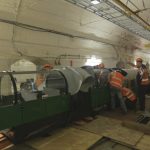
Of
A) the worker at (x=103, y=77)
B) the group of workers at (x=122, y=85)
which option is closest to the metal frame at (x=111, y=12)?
the group of workers at (x=122, y=85)

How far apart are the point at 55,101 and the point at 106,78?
83.9 inches

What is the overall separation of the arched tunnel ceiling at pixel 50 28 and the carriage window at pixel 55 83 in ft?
4.00

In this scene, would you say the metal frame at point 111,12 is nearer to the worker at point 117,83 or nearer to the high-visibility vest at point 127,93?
the worker at point 117,83

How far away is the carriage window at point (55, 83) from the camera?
4.15 metres

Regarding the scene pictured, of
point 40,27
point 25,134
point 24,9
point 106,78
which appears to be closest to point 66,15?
point 40,27

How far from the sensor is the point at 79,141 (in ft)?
11.4

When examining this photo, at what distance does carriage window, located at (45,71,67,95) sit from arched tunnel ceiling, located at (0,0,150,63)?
122 centimetres

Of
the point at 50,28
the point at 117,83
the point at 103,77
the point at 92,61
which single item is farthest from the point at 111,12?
the point at 117,83

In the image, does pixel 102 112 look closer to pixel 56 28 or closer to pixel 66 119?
pixel 66 119

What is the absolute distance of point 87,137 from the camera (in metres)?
3.63

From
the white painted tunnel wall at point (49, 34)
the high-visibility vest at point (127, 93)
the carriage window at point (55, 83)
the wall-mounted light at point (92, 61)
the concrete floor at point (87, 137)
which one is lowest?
the concrete floor at point (87, 137)

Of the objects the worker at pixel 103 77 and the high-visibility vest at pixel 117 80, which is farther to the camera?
the worker at pixel 103 77

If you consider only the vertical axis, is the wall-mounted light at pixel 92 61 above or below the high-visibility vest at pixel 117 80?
above

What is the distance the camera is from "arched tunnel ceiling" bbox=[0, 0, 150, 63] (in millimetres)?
4758
